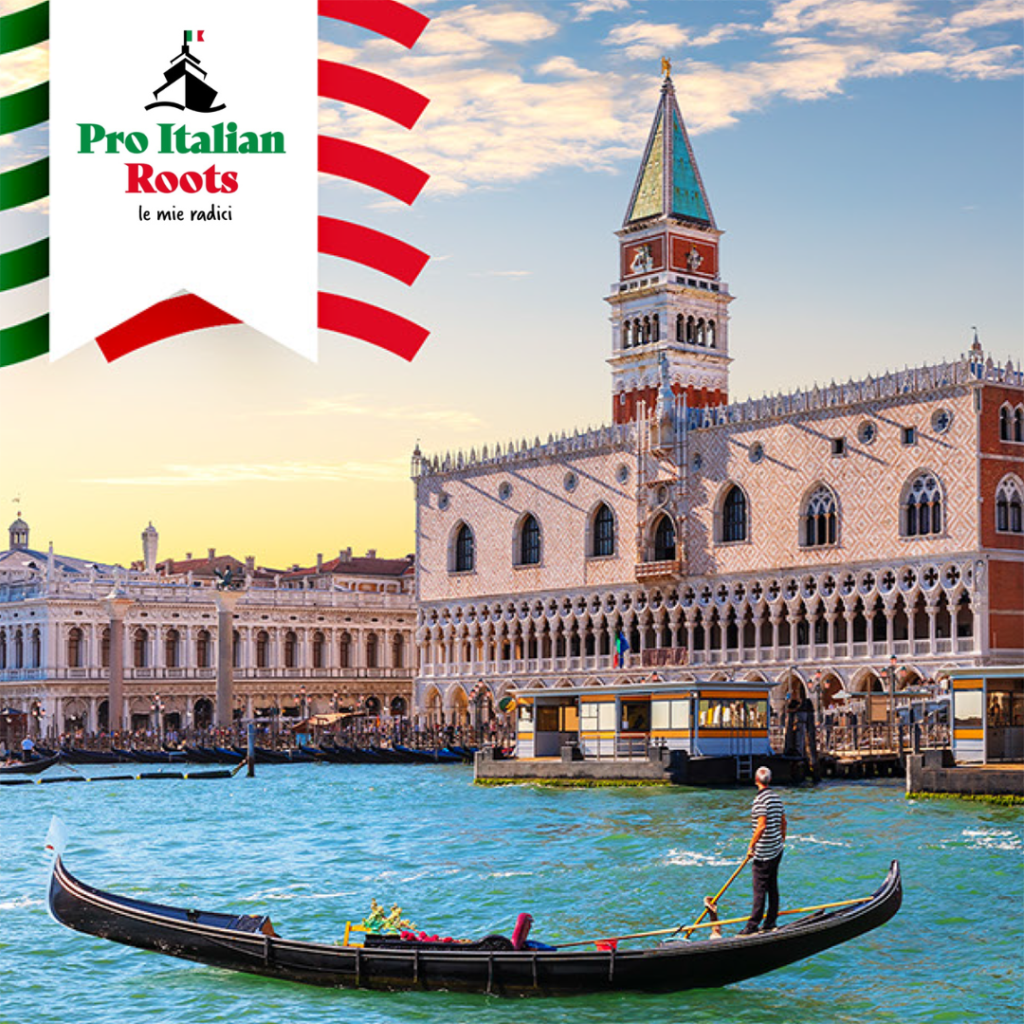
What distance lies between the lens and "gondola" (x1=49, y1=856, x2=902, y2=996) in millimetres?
14594

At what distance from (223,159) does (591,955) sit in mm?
7302

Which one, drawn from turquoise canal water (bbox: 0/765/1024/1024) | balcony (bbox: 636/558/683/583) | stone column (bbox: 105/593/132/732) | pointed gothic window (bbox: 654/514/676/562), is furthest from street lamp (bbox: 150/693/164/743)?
turquoise canal water (bbox: 0/765/1024/1024)

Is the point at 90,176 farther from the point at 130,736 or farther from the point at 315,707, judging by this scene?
the point at 315,707

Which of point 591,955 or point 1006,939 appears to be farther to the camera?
point 1006,939

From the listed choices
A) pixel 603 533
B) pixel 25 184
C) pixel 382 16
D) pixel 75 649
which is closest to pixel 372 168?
pixel 382 16

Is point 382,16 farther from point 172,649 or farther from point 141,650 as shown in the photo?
point 172,649

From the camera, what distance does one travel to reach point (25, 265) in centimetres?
1105

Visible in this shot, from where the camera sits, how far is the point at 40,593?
218 ft

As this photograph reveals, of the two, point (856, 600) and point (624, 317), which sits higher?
point (624, 317)

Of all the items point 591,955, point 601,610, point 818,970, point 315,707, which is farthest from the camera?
point 315,707

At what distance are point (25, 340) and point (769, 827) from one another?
755 centimetres

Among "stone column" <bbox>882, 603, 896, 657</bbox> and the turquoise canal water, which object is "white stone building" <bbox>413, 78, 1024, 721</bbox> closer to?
"stone column" <bbox>882, 603, 896, 657</bbox>

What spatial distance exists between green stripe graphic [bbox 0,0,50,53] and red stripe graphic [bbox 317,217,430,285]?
2036 mm

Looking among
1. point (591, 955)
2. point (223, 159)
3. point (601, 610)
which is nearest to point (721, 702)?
point (601, 610)
